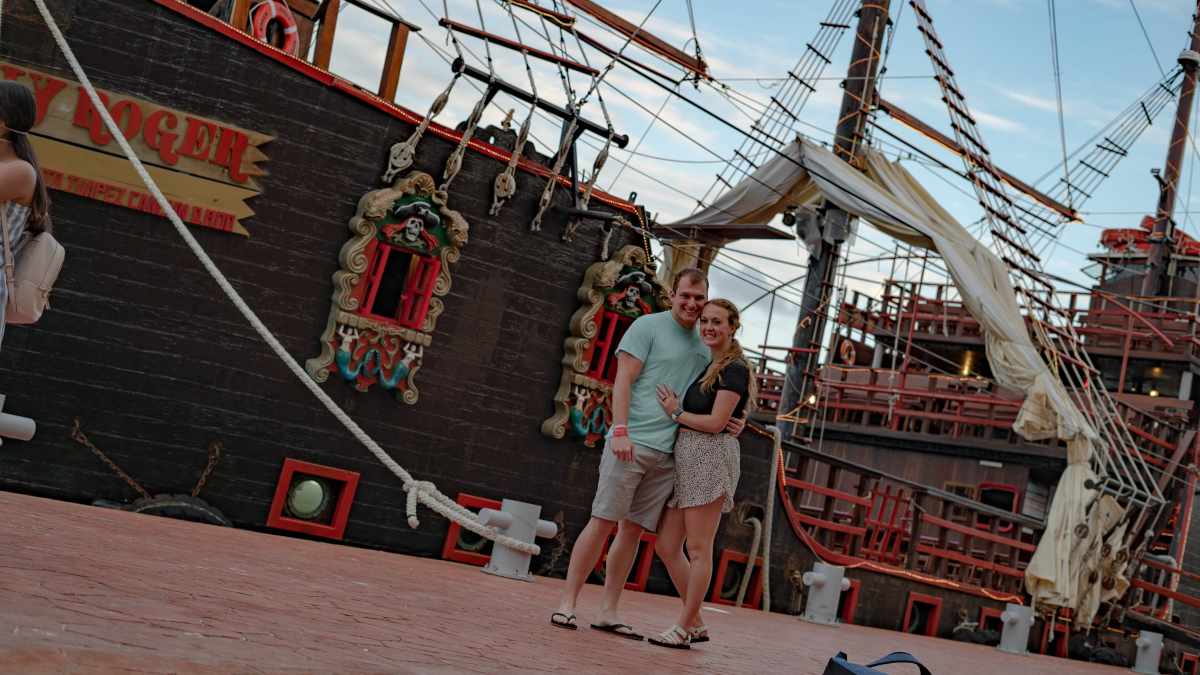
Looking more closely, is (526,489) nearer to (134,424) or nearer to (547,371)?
(547,371)

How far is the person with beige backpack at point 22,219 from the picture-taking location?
11.3 ft

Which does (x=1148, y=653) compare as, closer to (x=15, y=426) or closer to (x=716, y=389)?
(x=716, y=389)

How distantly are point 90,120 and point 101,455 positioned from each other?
5.80 feet

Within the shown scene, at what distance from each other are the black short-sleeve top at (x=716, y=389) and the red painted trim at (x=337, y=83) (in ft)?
11.2

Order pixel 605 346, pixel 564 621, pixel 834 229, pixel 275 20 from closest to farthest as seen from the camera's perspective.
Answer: pixel 564 621
pixel 605 346
pixel 275 20
pixel 834 229

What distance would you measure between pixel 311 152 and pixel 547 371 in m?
2.16

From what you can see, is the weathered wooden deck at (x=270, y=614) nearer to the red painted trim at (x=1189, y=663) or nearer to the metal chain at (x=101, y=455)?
→ the metal chain at (x=101, y=455)

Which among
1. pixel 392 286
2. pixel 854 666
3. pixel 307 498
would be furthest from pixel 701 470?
pixel 392 286

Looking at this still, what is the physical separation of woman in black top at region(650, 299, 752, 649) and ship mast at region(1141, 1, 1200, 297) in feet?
85.8

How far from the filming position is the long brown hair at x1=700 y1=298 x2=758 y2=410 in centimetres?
538

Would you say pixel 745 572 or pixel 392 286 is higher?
pixel 392 286

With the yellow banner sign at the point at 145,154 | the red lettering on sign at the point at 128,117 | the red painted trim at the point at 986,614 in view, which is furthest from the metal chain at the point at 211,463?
the red painted trim at the point at 986,614

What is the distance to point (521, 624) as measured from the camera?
5.12 meters

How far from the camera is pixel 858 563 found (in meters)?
11.7
